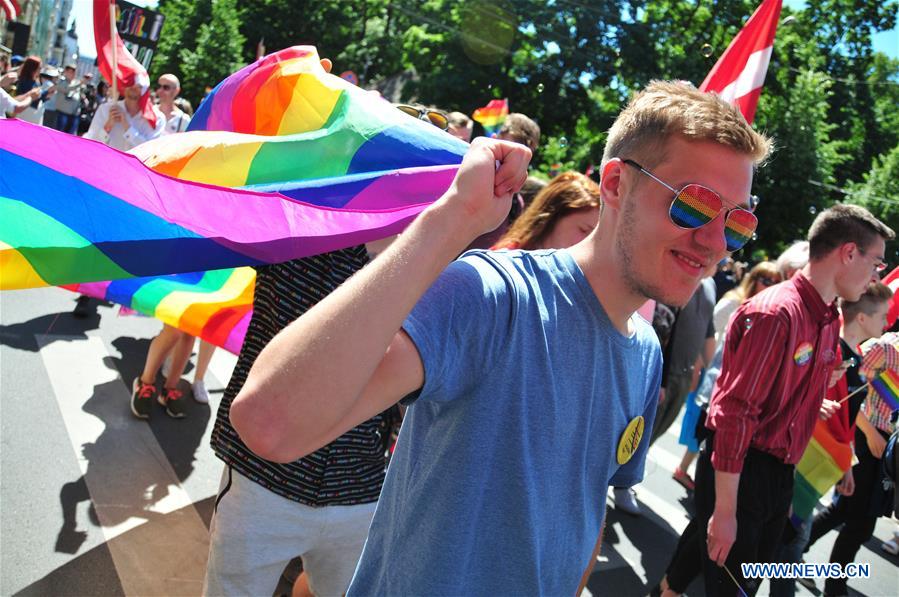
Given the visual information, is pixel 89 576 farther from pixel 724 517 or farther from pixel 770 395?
pixel 770 395

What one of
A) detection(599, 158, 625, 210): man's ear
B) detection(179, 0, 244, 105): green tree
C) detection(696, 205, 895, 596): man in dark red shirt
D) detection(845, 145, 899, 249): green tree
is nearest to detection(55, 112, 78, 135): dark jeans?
detection(179, 0, 244, 105): green tree

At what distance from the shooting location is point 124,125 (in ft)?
23.1

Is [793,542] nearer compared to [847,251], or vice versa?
Answer: [847,251]

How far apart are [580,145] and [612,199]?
31.0 m

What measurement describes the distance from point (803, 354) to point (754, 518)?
78cm

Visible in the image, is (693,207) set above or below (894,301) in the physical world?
above

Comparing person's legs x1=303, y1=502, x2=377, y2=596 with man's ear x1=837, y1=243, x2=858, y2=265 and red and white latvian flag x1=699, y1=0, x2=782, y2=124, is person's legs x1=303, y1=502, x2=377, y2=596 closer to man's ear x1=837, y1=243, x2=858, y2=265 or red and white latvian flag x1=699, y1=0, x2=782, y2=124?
man's ear x1=837, y1=243, x2=858, y2=265

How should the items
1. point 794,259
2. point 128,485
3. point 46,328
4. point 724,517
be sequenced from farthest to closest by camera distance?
point 46,328, point 794,259, point 128,485, point 724,517

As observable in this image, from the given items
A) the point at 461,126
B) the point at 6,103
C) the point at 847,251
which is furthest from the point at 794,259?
the point at 6,103

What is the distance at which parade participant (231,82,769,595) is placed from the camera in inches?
47.8

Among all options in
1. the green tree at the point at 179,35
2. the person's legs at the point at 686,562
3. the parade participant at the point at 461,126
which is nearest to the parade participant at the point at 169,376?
the parade participant at the point at 461,126

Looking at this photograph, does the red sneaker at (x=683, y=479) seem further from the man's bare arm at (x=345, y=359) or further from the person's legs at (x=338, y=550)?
the man's bare arm at (x=345, y=359)

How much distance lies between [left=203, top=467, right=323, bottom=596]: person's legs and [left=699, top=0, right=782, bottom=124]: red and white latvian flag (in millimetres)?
3876

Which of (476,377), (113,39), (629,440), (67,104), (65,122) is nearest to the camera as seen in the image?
(476,377)
